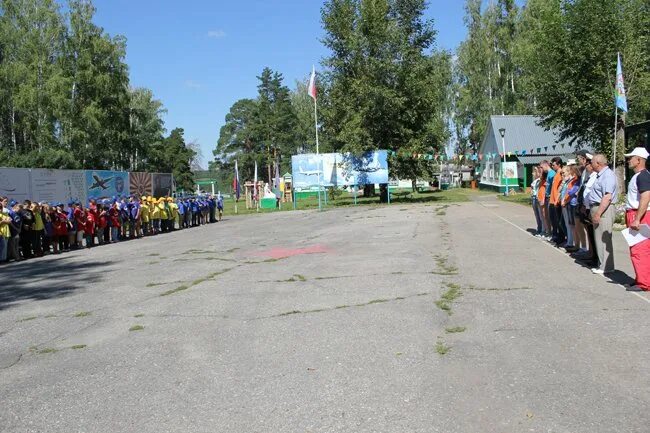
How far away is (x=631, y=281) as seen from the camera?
8.61 meters

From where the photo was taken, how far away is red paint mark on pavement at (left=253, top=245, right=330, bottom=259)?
44.9 feet

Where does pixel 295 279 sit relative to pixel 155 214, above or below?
below

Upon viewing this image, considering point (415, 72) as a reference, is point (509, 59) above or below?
above

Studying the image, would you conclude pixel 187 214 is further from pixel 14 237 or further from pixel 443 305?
pixel 443 305

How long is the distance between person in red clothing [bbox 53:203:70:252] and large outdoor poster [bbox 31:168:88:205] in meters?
5.99

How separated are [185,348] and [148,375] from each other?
83cm

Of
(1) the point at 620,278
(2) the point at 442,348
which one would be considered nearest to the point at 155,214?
(1) the point at 620,278

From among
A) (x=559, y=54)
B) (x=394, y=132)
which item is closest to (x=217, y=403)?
(x=559, y=54)

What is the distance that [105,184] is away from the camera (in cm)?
2991

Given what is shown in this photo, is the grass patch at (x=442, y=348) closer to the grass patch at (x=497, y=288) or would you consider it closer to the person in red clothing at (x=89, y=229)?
the grass patch at (x=497, y=288)

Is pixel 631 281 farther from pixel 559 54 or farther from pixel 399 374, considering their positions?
pixel 559 54

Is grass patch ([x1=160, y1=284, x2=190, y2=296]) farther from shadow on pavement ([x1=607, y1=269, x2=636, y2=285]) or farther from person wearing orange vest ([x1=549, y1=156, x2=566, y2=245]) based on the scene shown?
person wearing orange vest ([x1=549, y1=156, x2=566, y2=245])

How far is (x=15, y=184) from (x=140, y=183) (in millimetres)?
12247

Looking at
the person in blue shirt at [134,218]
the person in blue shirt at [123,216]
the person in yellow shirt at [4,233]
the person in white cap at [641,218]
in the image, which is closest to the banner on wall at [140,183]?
the person in blue shirt at [134,218]
